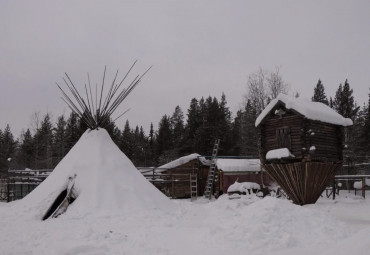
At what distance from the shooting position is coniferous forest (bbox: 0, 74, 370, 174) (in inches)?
1508

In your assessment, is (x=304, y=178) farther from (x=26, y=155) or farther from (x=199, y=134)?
(x=26, y=155)

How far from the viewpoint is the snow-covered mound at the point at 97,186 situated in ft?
33.0

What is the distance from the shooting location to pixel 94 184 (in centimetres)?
1084

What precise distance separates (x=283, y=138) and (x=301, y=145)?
132cm

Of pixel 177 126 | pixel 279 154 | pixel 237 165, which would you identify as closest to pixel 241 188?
pixel 237 165

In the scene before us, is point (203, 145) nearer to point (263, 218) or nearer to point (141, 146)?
point (141, 146)

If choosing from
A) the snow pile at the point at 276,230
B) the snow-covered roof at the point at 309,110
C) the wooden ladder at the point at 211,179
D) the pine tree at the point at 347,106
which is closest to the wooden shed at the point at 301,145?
the snow-covered roof at the point at 309,110

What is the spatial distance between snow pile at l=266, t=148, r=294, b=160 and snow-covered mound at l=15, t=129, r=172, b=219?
8015 millimetres

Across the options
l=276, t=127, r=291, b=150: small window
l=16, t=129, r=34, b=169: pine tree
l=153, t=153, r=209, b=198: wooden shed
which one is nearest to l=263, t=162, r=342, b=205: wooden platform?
l=276, t=127, r=291, b=150: small window

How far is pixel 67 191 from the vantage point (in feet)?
35.1

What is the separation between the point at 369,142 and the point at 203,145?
21118 mm

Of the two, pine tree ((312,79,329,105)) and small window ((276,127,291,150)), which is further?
pine tree ((312,79,329,105))

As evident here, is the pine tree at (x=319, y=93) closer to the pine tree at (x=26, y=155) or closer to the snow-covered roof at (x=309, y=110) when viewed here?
the snow-covered roof at (x=309, y=110)

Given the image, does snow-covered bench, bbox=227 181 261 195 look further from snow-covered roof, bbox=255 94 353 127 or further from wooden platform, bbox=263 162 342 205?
Answer: snow-covered roof, bbox=255 94 353 127
